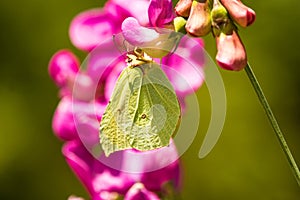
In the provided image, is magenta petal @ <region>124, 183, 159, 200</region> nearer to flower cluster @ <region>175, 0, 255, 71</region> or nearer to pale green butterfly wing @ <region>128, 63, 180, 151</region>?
pale green butterfly wing @ <region>128, 63, 180, 151</region>

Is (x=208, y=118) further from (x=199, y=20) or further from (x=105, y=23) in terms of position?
(x=199, y=20)

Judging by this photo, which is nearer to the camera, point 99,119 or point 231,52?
point 231,52

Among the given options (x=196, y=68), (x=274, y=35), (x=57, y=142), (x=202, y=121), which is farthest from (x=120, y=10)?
(x=57, y=142)

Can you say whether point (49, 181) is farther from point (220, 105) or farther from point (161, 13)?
point (161, 13)

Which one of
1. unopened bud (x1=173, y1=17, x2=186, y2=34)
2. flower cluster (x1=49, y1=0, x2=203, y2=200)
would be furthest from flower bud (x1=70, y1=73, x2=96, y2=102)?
unopened bud (x1=173, y1=17, x2=186, y2=34)

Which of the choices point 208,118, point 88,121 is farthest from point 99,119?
point 208,118

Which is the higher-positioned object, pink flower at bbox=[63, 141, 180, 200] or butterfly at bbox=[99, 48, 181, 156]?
butterfly at bbox=[99, 48, 181, 156]

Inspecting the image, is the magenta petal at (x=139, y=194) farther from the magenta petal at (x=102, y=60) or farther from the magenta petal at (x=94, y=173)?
the magenta petal at (x=102, y=60)
